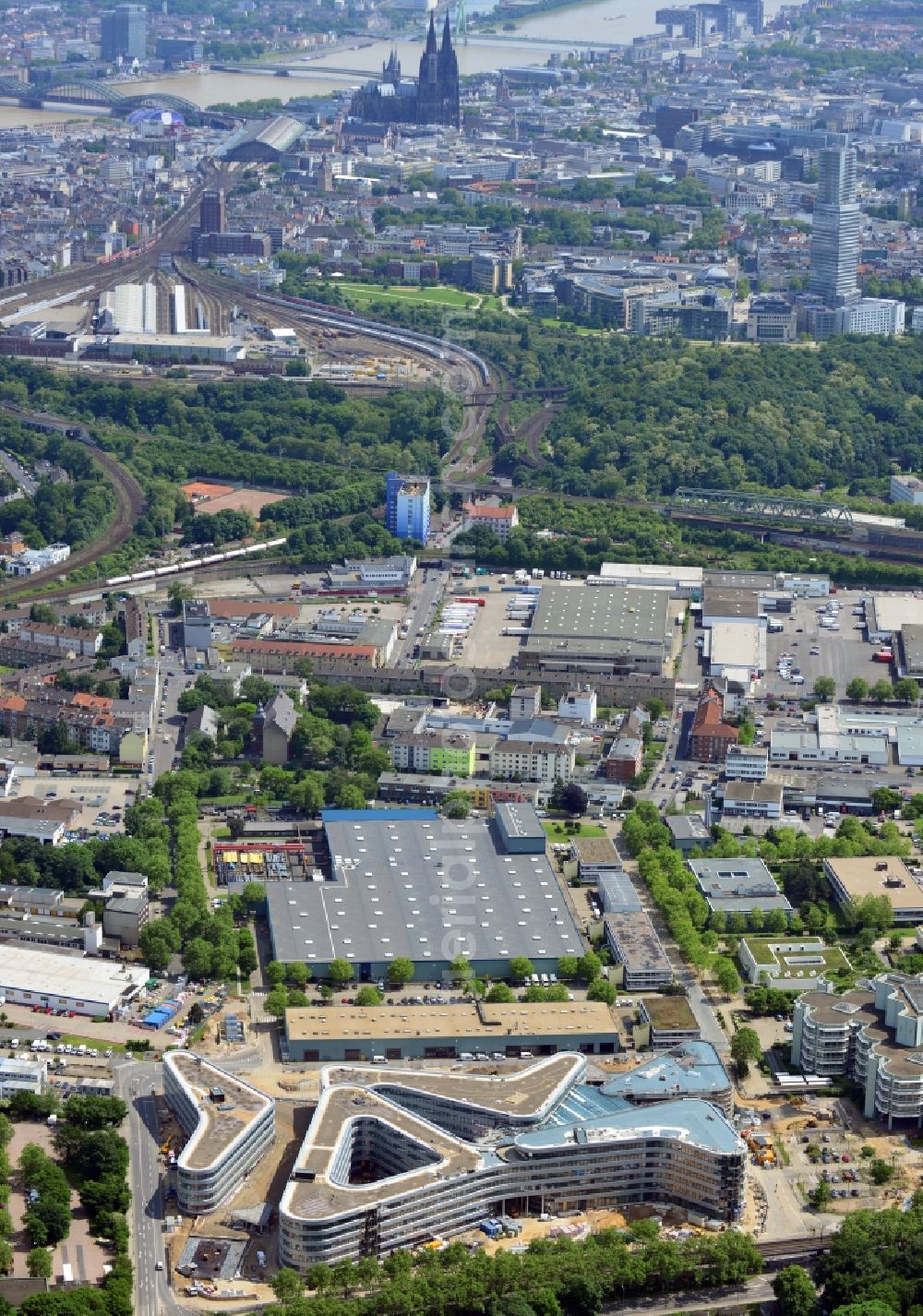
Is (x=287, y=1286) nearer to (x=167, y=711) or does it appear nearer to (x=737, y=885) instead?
(x=737, y=885)

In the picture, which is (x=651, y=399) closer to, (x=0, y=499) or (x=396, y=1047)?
(x=0, y=499)

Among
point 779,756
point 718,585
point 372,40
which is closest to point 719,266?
point 718,585

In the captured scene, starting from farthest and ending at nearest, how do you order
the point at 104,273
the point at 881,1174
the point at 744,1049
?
the point at 104,273 < the point at 744,1049 < the point at 881,1174

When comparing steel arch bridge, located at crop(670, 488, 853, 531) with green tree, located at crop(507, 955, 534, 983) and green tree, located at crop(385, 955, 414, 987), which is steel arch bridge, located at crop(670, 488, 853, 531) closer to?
green tree, located at crop(507, 955, 534, 983)

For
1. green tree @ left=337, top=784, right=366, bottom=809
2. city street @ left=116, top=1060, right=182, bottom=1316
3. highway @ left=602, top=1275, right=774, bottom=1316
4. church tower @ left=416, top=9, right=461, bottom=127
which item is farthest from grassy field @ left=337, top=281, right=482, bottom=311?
highway @ left=602, top=1275, right=774, bottom=1316

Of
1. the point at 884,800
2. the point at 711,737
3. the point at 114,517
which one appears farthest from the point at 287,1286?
the point at 114,517

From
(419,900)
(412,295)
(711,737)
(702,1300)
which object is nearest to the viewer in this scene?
(702,1300)

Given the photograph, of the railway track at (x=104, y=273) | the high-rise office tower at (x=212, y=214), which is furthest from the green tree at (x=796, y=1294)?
the high-rise office tower at (x=212, y=214)

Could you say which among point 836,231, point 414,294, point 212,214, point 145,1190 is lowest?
point 145,1190
